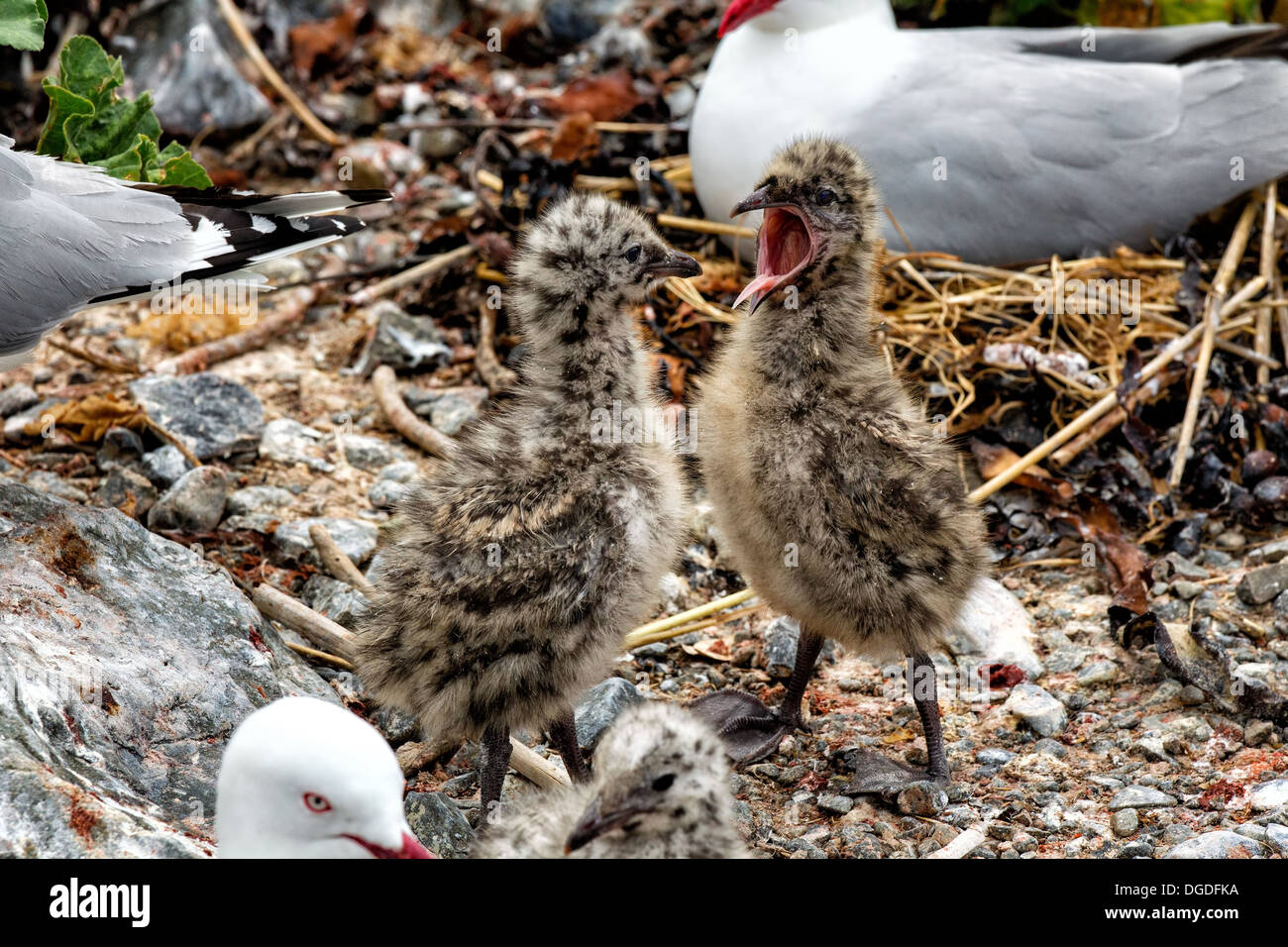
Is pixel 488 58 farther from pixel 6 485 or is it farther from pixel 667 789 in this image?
pixel 667 789

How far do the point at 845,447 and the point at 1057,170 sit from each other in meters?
2.83

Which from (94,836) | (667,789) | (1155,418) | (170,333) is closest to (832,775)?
(667,789)

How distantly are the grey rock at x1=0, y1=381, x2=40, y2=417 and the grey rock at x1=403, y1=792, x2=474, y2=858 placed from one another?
2.79 m

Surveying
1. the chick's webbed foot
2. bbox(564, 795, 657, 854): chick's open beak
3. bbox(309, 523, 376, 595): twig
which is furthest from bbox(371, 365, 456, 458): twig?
bbox(564, 795, 657, 854): chick's open beak

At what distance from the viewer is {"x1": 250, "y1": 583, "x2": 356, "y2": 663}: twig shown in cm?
432

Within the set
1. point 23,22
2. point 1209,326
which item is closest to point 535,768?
point 23,22

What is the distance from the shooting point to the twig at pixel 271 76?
7.55m

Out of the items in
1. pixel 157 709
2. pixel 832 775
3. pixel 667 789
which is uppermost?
pixel 667 789

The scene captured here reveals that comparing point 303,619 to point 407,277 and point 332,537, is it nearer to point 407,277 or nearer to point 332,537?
point 332,537

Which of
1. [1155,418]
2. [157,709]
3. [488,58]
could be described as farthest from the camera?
[488,58]

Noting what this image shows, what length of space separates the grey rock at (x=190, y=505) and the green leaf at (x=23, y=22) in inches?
58.7

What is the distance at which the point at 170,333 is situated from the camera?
609 cm

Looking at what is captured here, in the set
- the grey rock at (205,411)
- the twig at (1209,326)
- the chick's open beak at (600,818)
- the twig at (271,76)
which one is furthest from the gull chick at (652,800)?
the twig at (271,76)

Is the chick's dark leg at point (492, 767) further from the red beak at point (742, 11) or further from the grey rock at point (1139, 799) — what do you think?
→ the red beak at point (742, 11)
